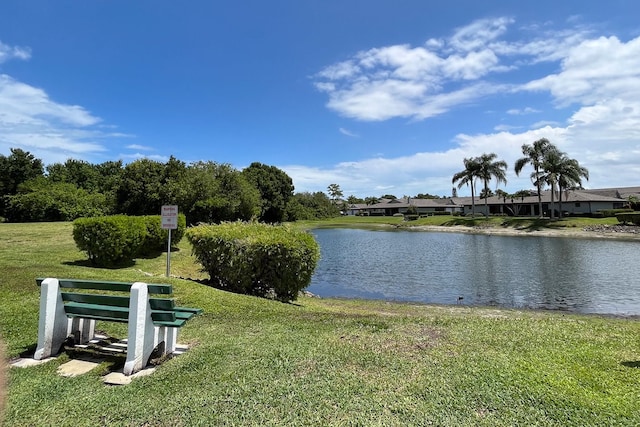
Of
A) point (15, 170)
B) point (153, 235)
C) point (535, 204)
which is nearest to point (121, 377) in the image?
point (153, 235)

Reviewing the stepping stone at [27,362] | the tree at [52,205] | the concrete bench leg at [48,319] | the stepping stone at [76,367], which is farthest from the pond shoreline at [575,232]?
the stepping stone at [27,362]

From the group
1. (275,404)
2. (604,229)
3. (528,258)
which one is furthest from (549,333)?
(604,229)

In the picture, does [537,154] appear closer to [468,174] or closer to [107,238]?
[468,174]

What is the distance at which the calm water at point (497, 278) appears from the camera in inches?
508

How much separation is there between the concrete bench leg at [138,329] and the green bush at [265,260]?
5402mm

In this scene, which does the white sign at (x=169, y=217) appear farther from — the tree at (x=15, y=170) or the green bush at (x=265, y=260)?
the tree at (x=15, y=170)

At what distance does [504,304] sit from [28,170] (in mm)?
52409

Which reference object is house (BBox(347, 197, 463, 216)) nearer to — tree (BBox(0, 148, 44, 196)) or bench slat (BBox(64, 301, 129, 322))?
tree (BBox(0, 148, 44, 196))

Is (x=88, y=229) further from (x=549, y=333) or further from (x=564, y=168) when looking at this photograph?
(x=564, y=168)

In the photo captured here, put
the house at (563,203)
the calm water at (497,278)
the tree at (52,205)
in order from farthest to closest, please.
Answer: the house at (563,203) → the tree at (52,205) → the calm water at (497,278)

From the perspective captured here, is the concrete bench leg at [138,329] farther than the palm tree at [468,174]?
No

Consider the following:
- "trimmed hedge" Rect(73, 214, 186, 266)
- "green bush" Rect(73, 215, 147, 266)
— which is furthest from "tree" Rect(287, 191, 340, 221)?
"green bush" Rect(73, 215, 147, 266)

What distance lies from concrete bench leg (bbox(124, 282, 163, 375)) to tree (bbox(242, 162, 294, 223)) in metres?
54.4

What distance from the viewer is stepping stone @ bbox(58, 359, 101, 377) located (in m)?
3.90
